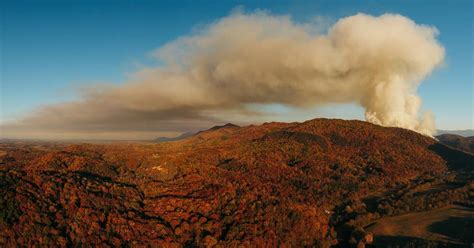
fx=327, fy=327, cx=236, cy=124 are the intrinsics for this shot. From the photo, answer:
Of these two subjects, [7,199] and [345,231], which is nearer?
[7,199]

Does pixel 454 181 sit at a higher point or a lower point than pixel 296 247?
higher

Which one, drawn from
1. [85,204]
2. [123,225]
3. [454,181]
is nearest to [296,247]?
[123,225]

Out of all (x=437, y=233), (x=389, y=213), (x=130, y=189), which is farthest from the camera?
(x=130, y=189)

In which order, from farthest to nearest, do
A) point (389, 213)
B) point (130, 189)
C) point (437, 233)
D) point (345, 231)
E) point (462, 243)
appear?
1. point (130, 189)
2. point (389, 213)
3. point (345, 231)
4. point (437, 233)
5. point (462, 243)

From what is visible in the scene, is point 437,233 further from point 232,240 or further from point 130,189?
point 130,189

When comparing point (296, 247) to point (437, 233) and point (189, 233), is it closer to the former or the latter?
point (189, 233)

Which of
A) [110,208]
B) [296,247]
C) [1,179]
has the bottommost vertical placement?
[296,247]

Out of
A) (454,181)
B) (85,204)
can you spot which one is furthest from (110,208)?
(454,181)
